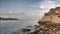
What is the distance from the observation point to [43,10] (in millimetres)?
6055

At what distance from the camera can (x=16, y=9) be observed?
6.25 m

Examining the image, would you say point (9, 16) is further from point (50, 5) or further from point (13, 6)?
point (50, 5)

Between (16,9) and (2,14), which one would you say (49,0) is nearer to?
(16,9)

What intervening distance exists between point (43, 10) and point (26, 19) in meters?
0.89

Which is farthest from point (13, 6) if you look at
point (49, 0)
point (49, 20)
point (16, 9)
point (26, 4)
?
point (49, 20)

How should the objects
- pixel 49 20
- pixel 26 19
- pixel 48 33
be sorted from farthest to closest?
pixel 49 20, pixel 26 19, pixel 48 33

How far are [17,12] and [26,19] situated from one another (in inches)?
22.6

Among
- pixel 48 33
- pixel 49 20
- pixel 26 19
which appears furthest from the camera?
pixel 49 20

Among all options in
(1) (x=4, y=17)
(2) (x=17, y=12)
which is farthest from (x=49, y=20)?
(1) (x=4, y=17)

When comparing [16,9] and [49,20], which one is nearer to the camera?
[16,9]

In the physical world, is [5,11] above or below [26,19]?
above

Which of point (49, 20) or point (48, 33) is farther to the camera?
point (49, 20)

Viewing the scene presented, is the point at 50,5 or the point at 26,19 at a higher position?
the point at 50,5

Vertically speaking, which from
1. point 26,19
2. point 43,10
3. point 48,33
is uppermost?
point 43,10
